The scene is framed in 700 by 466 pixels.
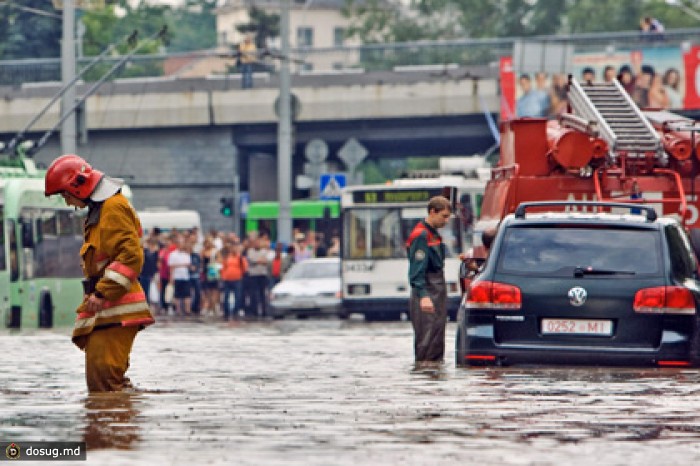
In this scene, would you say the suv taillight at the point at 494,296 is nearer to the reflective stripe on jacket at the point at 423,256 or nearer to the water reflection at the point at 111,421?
the reflective stripe on jacket at the point at 423,256

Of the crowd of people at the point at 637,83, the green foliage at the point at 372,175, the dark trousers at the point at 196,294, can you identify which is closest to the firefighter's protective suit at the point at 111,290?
the dark trousers at the point at 196,294

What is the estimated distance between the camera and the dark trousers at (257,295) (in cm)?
4144

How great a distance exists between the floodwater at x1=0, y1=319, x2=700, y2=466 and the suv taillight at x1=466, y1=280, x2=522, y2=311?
0.47 meters

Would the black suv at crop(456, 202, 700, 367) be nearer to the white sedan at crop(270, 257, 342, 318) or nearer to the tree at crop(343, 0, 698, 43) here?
the white sedan at crop(270, 257, 342, 318)

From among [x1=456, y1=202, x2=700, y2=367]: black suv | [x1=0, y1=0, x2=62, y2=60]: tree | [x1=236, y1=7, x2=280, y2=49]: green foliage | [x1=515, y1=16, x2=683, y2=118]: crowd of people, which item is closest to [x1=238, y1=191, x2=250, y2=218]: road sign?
[x1=515, y1=16, x2=683, y2=118]: crowd of people

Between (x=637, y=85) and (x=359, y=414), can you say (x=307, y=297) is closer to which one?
(x=637, y=85)

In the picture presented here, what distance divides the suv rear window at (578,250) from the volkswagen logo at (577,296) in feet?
0.47

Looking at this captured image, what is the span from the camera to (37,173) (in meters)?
36.2

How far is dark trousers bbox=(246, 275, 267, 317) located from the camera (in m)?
41.4

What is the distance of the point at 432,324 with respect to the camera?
18359 millimetres

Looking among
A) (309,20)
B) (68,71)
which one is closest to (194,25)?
(309,20)

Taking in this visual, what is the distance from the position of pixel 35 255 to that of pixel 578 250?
18.3m

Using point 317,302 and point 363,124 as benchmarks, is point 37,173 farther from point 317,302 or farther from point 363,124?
point 363,124

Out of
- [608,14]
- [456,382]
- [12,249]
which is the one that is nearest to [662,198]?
[456,382]
